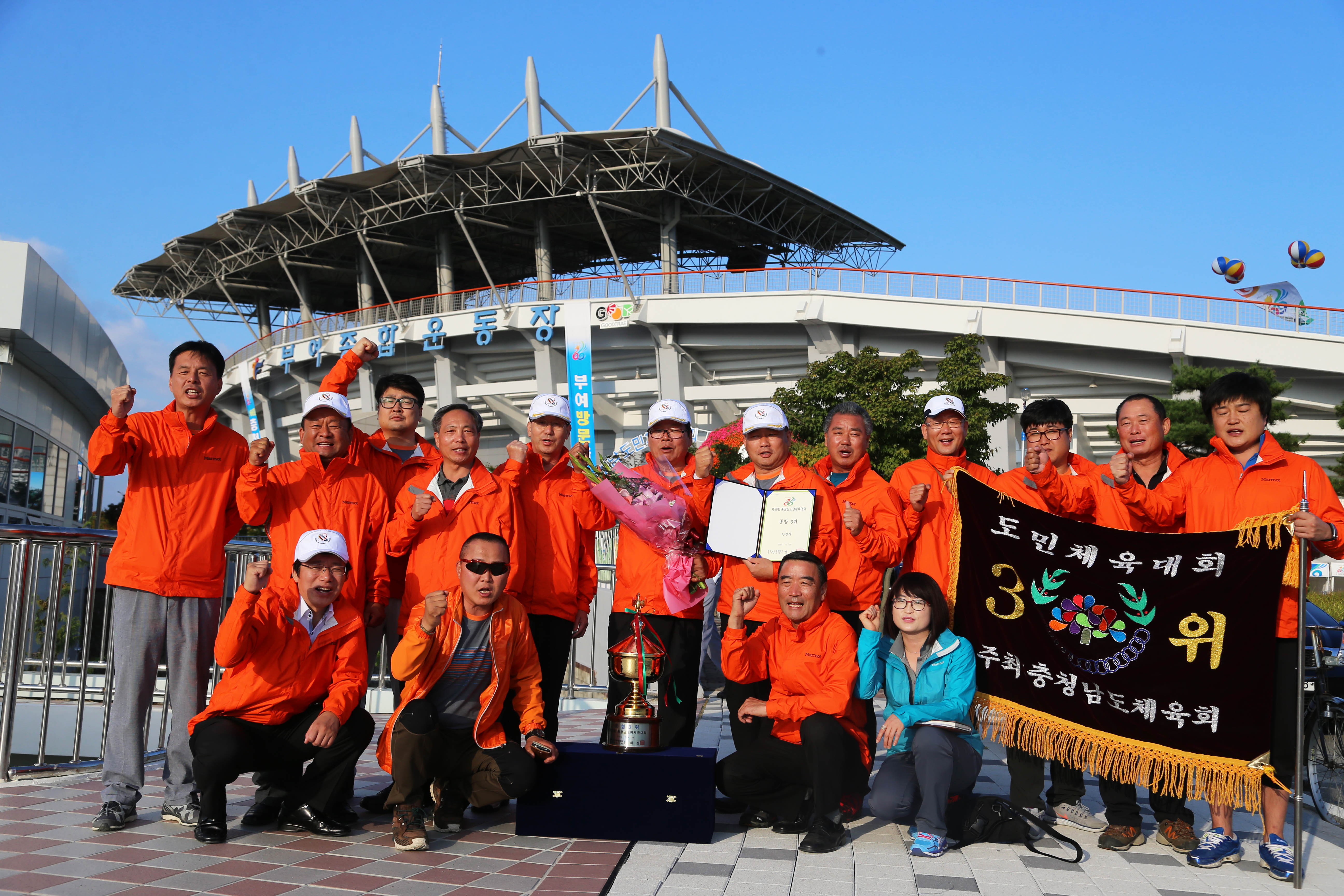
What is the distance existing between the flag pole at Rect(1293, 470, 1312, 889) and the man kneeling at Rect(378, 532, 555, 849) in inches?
127

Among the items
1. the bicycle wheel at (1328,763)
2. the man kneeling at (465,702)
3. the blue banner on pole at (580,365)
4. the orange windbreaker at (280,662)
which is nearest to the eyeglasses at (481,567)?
the man kneeling at (465,702)

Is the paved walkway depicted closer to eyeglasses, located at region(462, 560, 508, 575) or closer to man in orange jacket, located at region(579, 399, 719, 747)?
man in orange jacket, located at region(579, 399, 719, 747)

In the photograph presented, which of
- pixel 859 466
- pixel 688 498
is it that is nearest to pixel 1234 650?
pixel 859 466

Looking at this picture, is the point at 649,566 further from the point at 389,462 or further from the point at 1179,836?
the point at 1179,836

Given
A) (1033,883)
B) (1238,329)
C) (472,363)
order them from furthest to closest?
(472,363) → (1238,329) → (1033,883)

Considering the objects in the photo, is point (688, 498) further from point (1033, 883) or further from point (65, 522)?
point (65, 522)

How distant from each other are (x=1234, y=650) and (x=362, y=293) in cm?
4017

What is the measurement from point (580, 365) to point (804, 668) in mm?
25319

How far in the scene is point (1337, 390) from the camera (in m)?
24.4

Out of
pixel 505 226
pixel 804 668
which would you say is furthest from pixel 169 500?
pixel 505 226

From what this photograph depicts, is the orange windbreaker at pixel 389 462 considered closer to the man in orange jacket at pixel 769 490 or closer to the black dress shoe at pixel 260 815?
the black dress shoe at pixel 260 815

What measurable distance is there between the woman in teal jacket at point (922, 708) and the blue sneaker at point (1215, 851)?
1006mm

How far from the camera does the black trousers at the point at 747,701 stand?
484cm

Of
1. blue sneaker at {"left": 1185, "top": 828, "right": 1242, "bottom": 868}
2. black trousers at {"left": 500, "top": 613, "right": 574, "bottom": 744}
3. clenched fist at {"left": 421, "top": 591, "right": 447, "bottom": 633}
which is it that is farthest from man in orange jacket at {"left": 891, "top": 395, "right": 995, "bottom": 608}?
clenched fist at {"left": 421, "top": 591, "right": 447, "bottom": 633}
